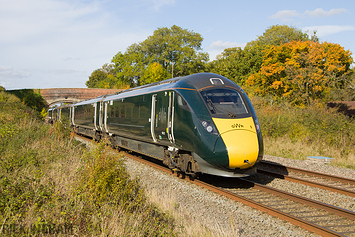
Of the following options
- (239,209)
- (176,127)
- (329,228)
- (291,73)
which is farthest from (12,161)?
(291,73)

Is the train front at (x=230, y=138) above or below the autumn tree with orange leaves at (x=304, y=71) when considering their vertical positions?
below

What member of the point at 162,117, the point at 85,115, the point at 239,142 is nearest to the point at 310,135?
the point at 162,117

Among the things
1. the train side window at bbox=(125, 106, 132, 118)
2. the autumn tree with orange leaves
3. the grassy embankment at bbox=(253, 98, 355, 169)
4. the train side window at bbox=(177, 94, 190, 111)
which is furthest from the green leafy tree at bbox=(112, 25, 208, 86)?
the train side window at bbox=(177, 94, 190, 111)

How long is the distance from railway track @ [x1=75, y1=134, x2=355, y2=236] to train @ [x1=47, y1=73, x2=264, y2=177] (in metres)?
0.69

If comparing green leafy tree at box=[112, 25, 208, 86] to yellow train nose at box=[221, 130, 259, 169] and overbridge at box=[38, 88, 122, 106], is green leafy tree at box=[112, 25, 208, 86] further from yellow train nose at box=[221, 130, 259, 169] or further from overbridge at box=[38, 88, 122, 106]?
yellow train nose at box=[221, 130, 259, 169]

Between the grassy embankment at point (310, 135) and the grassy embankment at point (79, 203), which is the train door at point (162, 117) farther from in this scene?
the grassy embankment at point (310, 135)

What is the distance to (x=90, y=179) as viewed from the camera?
19.7ft

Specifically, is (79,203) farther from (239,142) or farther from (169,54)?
(169,54)

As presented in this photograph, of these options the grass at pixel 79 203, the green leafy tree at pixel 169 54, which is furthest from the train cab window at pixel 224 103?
the green leafy tree at pixel 169 54

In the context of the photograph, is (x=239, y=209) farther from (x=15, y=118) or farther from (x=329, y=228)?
(x=15, y=118)

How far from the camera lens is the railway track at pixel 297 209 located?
18.7 ft

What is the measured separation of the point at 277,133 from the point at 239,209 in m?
13.1

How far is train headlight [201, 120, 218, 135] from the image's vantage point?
788 centimetres

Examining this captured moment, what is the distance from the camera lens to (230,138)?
7.78 metres
